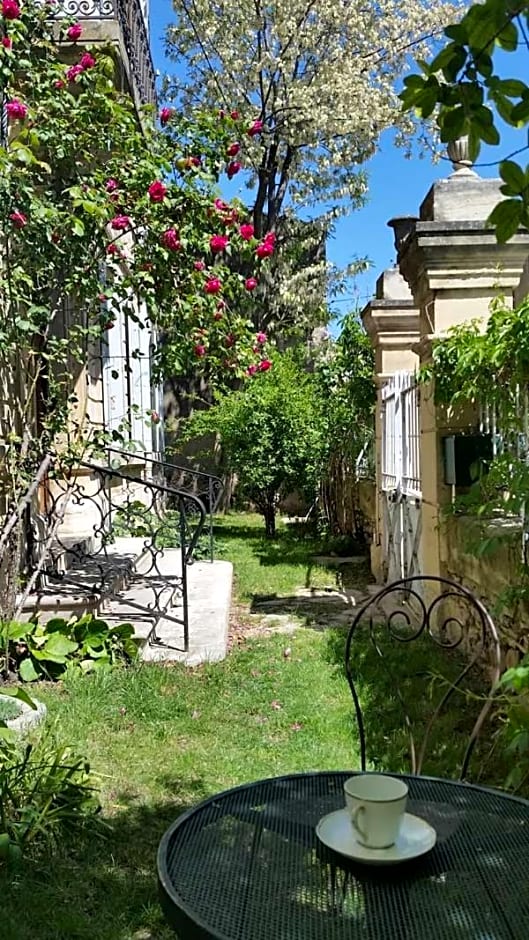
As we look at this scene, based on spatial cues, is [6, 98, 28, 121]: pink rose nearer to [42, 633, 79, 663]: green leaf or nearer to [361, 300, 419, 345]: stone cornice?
[42, 633, 79, 663]: green leaf

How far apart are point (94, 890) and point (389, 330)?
5.85 m

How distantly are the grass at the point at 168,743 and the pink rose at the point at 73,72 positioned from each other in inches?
139

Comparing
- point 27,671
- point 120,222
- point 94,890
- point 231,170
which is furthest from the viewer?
point 231,170

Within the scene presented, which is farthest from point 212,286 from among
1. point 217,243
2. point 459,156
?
point 459,156

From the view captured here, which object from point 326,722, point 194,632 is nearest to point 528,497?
point 326,722

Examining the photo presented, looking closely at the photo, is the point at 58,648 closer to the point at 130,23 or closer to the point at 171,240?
the point at 171,240

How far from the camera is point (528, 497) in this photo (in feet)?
9.86

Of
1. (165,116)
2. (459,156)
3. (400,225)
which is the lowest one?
(459,156)

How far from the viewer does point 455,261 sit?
192 inches

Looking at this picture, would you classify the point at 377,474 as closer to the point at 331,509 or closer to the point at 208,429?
the point at 331,509

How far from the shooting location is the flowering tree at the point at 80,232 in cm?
475

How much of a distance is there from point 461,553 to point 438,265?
65.9 inches

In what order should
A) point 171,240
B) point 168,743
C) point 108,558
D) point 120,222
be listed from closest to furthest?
point 168,743 < point 120,222 < point 171,240 < point 108,558

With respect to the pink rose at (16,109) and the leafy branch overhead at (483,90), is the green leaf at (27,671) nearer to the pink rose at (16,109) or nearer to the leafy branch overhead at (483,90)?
the pink rose at (16,109)
